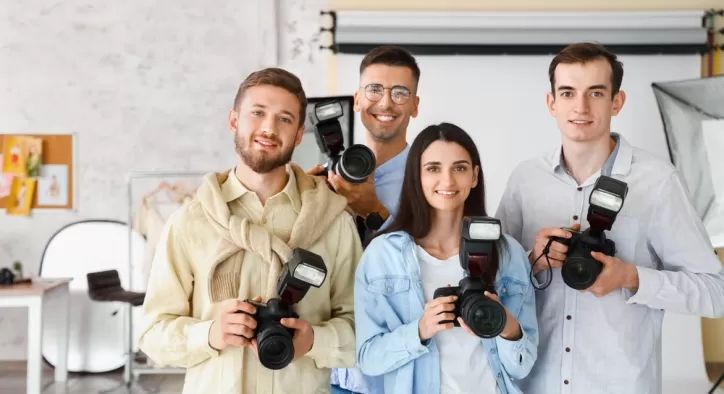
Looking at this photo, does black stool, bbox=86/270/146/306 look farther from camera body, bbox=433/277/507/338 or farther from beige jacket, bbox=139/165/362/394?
camera body, bbox=433/277/507/338

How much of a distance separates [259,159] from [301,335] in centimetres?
44

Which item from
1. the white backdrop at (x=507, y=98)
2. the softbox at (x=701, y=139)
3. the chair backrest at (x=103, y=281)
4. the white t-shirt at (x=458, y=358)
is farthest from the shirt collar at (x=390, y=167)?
the chair backrest at (x=103, y=281)

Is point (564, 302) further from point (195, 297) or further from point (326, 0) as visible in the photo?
point (326, 0)

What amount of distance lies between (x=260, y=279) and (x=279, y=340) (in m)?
0.23

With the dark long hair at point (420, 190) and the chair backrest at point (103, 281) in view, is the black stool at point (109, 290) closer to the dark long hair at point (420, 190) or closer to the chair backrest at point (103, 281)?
the chair backrest at point (103, 281)

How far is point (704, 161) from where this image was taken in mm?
3924

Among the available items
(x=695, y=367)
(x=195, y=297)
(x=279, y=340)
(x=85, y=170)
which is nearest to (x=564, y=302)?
(x=279, y=340)

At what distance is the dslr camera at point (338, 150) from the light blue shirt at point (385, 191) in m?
0.20

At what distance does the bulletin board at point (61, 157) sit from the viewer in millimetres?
4746

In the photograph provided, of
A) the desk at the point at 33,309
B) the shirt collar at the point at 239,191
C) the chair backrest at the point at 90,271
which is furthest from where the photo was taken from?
the chair backrest at the point at 90,271

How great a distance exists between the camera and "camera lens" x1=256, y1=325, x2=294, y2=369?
4.28 feet

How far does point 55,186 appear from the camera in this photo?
477 cm

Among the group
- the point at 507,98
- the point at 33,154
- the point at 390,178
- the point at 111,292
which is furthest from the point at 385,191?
the point at 33,154

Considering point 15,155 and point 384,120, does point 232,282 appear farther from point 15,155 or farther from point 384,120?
point 15,155
